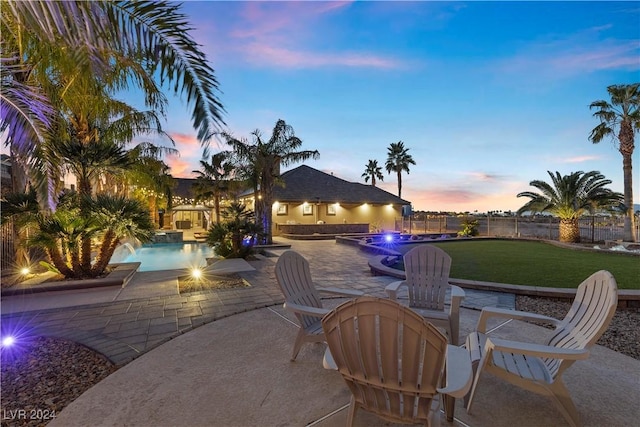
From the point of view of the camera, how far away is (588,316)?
8.29 ft

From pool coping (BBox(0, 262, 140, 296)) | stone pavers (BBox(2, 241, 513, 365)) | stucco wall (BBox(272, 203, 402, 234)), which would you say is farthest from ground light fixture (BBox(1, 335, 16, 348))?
stucco wall (BBox(272, 203, 402, 234))

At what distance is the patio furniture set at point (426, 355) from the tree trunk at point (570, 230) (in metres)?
19.2

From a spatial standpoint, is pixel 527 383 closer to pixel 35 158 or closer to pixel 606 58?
pixel 35 158

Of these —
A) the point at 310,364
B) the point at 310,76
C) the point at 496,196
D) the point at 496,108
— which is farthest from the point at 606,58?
the point at 496,196

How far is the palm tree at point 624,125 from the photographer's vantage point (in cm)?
1650

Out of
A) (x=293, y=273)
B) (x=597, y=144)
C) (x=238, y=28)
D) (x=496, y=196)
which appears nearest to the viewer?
(x=293, y=273)

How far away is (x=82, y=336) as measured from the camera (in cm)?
414

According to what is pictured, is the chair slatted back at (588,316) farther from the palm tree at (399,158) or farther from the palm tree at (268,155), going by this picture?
the palm tree at (399,158)

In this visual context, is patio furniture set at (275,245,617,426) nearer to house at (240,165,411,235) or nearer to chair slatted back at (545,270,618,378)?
Result: chair slatted back at (545,270,618,378)

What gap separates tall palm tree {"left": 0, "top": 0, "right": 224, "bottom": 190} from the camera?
2.68m

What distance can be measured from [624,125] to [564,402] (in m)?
22.9

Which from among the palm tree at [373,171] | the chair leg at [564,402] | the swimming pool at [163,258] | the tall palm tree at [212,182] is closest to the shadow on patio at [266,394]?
the chair leg at [564,402]

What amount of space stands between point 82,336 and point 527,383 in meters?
5.46

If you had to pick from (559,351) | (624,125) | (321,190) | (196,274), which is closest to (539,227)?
(624,125)
